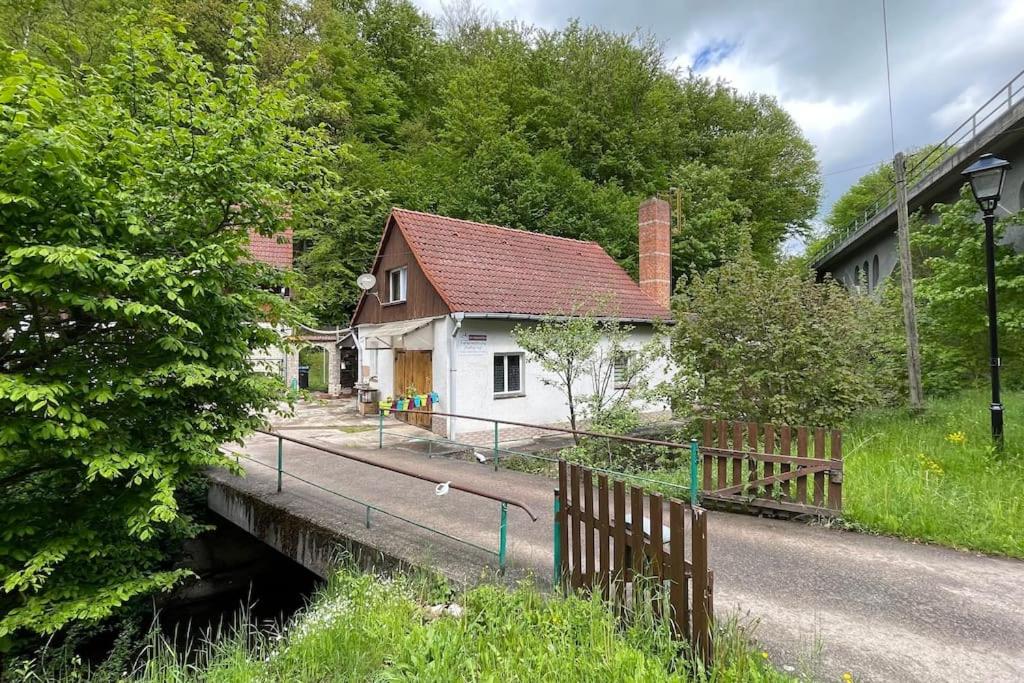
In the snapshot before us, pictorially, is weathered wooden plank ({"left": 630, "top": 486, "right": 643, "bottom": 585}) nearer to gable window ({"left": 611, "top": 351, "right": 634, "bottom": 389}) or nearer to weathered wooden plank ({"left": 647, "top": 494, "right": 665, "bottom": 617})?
weathered wooden plank ({"left": 647, "top": 494, "right": 665, "bottom": 617})

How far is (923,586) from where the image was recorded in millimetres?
4145

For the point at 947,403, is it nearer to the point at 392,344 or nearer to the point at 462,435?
the point at 462,435

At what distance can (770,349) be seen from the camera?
8391 mm

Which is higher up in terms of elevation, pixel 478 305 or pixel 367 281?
pixel 367 281

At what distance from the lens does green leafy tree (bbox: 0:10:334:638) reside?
161 inches

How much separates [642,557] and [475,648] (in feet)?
Result: 4.03

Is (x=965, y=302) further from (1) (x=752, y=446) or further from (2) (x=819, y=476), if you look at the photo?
(1) (x=752, y=446)

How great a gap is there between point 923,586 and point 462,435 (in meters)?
9.44

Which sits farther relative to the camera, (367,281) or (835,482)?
(367,281)

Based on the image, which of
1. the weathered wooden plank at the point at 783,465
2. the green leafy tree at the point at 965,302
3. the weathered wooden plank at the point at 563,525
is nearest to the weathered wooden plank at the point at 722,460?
the weathered wooden plank at the point at 783,465

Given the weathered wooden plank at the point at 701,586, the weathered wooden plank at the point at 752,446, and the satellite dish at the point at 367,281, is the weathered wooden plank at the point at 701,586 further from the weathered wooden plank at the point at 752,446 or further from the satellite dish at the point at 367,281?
the satellite dish at the point at 367,281

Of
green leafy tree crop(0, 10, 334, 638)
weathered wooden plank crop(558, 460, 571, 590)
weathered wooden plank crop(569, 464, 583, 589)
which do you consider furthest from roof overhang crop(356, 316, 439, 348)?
A: weathered wooden plank crop(569, 464, 583, 589)

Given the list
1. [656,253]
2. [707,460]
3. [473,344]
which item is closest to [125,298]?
[707,460]

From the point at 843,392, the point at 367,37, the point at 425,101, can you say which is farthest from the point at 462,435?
the point at 367,37
